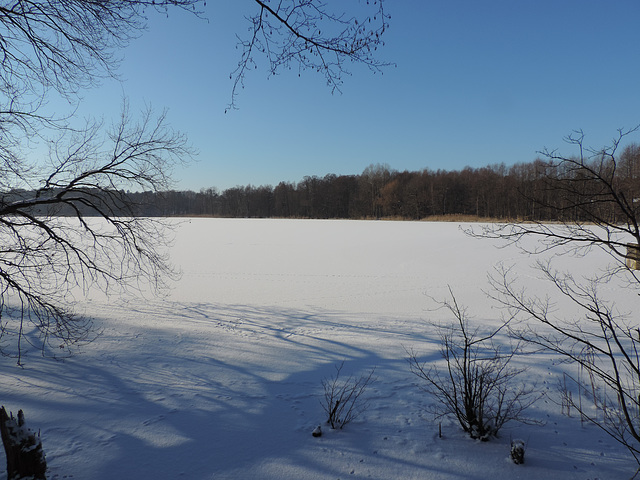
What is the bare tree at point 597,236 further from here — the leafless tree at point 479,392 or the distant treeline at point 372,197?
the distant treeline at point 372,197

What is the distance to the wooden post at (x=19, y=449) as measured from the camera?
2723 mm

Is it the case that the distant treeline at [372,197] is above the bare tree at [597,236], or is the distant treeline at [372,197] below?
above

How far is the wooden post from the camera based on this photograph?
2.72m

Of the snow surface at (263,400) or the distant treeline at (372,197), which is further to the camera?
the distant treeline at (372,197)

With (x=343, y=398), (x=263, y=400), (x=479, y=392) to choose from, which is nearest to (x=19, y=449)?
(x=263, y=400)

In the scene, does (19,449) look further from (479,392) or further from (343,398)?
(479,392)

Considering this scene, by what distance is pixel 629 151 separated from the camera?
11.6 ft

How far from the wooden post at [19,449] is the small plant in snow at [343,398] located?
7.82 feet

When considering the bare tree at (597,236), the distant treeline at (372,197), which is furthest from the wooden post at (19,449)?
the distant treeline at (372,197)

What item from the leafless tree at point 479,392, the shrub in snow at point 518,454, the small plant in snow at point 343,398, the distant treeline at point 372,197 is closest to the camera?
the shrub in snow at point 518,454

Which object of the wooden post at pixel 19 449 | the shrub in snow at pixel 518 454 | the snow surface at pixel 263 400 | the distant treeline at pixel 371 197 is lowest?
the snow surface at pixel 263 400

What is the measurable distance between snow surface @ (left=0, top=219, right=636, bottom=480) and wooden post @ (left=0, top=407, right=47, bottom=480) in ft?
1.46

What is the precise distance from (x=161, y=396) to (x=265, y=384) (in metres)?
1.29

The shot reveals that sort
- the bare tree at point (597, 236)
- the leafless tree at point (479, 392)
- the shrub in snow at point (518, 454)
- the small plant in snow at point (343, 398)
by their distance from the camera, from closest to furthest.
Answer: the bare tree at point (597, 236)
the shrub in snow at point (518, 454)
the leafless tree at point (479, 392)
the small plant in snow at point (343, 398)
